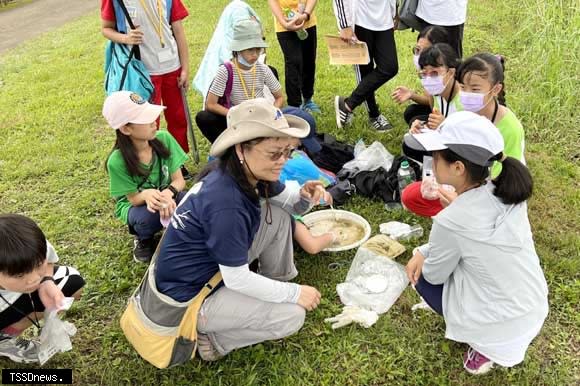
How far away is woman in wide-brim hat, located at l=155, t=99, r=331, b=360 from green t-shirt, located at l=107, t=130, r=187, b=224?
0.95 metres

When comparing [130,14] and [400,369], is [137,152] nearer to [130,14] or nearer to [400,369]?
[130,14]

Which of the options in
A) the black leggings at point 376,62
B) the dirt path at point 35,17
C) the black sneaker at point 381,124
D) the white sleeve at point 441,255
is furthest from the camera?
the dirt path at point 35,17

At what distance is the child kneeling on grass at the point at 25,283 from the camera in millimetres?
2195

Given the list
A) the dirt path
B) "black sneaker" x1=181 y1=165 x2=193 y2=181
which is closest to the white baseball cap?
"black sneaker" x1=181 y1=165 x2=193 y2=181

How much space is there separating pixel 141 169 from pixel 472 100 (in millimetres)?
2129

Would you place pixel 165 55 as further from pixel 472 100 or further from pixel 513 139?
pixel 513 139

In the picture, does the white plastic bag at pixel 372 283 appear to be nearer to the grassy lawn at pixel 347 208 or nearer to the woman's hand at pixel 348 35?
the grassy lawn at pixel 347 208

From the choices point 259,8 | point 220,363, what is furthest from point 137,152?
point 259,8

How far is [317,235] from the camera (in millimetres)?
3357

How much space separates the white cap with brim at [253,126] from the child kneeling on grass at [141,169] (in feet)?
3.29

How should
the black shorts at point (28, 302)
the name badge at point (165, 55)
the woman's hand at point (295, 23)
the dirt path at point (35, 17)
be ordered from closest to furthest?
the black shorts at point (28, 302) → the name badge at point (165, 55) → the woman's hand at point (295, 23) → the dirt path at point (35, 17)

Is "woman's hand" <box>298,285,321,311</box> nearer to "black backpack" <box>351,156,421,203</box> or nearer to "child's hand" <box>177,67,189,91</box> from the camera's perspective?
"black backpack" <box>351,156,421,203</box>

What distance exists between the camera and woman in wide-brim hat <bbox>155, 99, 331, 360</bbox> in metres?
2.14

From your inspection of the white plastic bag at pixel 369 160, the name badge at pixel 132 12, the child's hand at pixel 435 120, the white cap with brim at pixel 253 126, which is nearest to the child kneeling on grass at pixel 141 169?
the name badge at pixel 132 12
